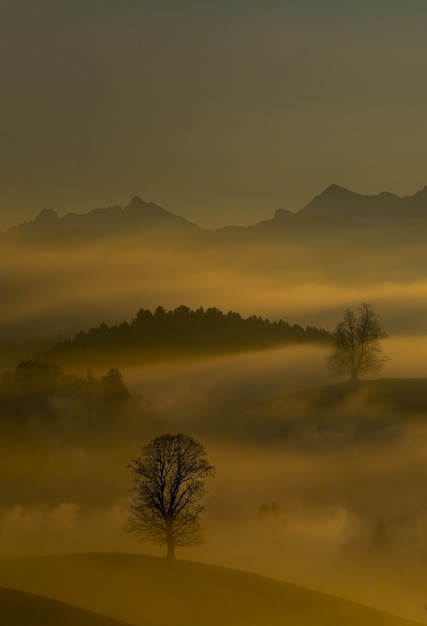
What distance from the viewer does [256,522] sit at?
6624 inches

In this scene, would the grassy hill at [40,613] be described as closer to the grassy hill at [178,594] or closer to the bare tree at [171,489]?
the grassy hill at [178,594]

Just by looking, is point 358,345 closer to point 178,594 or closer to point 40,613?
point 178,594

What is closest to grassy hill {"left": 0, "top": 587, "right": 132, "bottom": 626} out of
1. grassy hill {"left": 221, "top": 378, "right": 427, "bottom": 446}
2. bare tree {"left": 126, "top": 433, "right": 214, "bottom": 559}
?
bare tree {"left": 126, "top": 433, "right": 214, "bottom": 559}

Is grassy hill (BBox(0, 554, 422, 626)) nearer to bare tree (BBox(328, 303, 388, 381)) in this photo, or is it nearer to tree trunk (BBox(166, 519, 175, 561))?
tree trunk (BBox(166, 519, 175, 561))

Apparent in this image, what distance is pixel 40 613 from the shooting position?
82312 mm

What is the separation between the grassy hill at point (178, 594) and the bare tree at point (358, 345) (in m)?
82.3

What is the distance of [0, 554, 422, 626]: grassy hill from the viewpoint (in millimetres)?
89438

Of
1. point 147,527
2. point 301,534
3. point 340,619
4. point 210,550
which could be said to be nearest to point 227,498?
point 301,534

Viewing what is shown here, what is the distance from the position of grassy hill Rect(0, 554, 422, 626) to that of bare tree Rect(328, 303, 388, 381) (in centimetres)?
8225

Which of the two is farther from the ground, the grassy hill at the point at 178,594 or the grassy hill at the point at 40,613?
the grassy hill at the point at 178,594

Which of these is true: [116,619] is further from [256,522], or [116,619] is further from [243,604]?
[256,522]

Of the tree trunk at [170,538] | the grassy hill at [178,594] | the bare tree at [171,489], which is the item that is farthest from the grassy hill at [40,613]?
the tree trunk at [170,538]

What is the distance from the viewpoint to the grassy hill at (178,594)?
89438 mm

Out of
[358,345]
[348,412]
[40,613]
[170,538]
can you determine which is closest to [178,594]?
[170,538]
